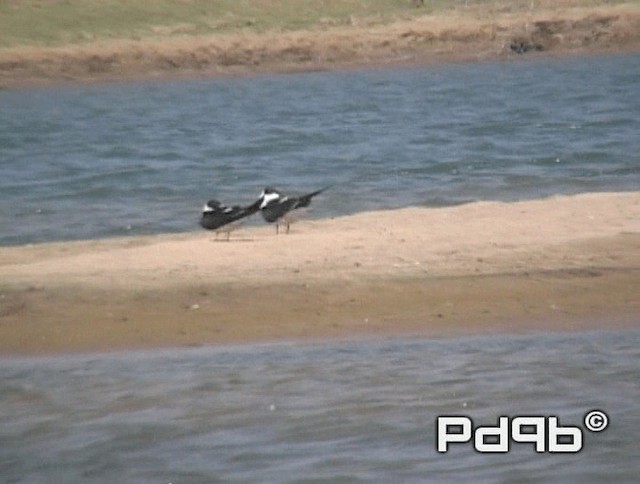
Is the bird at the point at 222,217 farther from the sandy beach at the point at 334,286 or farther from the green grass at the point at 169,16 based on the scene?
the green grass at the point at 169,16

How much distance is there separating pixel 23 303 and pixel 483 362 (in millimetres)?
3578

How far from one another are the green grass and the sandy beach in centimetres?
2551

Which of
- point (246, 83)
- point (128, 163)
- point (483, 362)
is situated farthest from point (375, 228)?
point (246, 83)

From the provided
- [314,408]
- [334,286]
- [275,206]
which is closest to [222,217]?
[275,206]

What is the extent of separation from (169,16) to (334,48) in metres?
4.54

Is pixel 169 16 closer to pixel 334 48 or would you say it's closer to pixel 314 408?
pixel 334 48

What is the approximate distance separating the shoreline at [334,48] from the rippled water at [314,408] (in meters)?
27.3

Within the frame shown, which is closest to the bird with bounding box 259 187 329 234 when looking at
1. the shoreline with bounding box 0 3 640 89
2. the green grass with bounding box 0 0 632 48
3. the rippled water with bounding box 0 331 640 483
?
the rippled water with bounding box 0 331 640 483

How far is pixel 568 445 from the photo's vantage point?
812 cm

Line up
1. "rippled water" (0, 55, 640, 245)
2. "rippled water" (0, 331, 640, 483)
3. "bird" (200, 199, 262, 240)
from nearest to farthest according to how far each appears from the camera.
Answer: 1. "rippled water" (0, 331, 640, 483)
2. "bird" (200, 199, 262, 240)
3. "rippled water" (0, 55, 640, 245)

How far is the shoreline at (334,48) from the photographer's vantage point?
3778cm

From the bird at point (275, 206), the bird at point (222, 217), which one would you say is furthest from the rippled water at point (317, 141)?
the bird at point (222, 217)

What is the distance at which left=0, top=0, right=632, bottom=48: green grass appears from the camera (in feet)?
130

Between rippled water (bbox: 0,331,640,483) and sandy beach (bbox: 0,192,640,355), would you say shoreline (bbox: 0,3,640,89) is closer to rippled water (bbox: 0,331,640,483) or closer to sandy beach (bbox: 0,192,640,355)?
sandy beach (bbox: 0,192,640,355)
